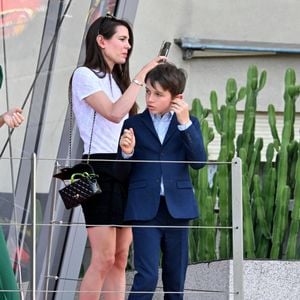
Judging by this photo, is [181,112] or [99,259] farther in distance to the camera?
[99,259]

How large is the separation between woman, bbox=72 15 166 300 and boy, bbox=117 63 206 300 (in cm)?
20

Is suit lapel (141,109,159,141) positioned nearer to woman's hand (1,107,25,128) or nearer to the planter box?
woman's hand (1,107,25,128)

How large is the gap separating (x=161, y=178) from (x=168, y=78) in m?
0.53

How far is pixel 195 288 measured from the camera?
28.0ft

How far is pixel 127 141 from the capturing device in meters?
6.95

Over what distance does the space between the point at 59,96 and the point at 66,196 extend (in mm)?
1716

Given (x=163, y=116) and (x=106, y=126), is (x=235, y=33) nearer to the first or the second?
(x=106, y=126)

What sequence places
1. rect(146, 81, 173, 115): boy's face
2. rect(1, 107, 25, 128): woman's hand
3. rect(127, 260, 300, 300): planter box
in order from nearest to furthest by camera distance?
rect(1, 107, 25, 128): woman's hand, rect(146, 81, 173, 115): boy's face, rect(127, 260, 300, 300): planter box

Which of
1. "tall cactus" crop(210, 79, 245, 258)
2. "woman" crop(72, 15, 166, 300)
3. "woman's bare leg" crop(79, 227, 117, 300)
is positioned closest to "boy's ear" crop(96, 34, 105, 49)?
"woman" crop(72, 15, 166, 300)

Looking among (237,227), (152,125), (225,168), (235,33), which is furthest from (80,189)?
(235,33)

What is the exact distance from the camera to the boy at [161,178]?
6980 millimetres

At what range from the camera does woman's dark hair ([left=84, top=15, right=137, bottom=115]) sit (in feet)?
24.8

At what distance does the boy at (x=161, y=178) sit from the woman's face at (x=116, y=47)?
0.46 m

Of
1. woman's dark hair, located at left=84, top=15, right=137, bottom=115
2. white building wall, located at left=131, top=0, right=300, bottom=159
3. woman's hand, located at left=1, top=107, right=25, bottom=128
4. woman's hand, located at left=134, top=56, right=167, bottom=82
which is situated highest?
white building wall, located at left=131, top=0, right=300, bottom=159
